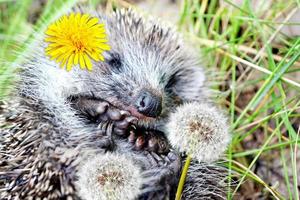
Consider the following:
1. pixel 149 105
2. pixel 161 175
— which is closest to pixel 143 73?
pixel 149 105

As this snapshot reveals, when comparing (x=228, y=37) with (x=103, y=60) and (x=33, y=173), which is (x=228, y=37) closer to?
(x=103, y=60)

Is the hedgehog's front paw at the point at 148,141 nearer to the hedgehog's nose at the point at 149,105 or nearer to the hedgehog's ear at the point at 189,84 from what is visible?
the hedgehog's nose at the point at 149,105

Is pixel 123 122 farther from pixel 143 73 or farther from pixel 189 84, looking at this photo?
pixel 189 84

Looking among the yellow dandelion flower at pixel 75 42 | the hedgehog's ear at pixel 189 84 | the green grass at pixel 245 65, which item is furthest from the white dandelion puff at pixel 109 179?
the hedgehog's ear at pixel 189 84

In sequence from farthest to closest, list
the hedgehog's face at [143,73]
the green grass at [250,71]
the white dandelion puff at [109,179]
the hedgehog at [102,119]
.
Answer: the green grass at [250,71]
the hedgehog's face at [143,73]
the hedgehog at [102,119]
the white dandelion puff at [109,179]

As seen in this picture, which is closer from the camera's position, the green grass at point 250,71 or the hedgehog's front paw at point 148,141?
the hedgehog's front paw at point 148,141

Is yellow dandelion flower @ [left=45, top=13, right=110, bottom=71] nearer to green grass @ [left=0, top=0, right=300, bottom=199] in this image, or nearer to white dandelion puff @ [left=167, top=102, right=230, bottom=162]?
green grass @ [left=0, top=0, right=300, bottom=199]

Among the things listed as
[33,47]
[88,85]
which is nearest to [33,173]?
[88,85]

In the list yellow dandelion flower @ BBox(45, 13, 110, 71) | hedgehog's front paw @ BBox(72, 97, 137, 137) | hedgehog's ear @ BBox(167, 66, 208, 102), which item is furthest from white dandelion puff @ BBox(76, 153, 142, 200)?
hedgehog's ear @ BBox(167, 66, 208, 102)
